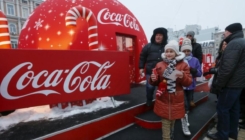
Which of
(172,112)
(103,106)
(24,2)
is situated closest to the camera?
(172,112)

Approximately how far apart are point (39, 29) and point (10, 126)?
3.40 metres

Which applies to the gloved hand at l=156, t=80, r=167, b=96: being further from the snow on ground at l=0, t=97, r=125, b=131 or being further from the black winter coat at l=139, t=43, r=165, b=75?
the snow on ground at l=0, t=97, r=125, b=131

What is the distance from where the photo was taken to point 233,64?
224cm

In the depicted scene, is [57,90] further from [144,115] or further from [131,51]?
[131,51]

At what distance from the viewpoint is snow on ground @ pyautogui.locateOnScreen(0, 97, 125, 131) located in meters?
2.68

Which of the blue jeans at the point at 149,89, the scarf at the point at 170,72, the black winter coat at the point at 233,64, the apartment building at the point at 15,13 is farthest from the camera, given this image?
the apartment building at the point at 15,13

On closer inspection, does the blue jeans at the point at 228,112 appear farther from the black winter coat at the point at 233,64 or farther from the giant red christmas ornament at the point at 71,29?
the giant red christmas ornament at the point at 71,29

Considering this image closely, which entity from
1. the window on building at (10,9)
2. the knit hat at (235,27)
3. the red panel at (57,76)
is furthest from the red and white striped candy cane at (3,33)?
the window on building at (10,9)

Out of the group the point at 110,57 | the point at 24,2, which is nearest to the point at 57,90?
the point at 110,57

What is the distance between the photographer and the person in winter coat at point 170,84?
2102 mm

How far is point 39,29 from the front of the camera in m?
4.89

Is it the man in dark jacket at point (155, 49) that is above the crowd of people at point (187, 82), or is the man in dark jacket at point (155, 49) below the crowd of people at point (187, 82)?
above

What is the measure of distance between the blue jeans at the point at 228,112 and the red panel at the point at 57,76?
186 cm

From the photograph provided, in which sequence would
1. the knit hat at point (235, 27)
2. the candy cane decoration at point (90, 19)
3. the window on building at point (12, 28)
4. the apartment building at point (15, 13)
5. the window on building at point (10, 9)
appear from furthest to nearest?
1. the window on building at point (10, 9)
2. the window on building at point (12, 28)
3. the apartment building at point (15, 13)
4. the candy cane decoration at point (90, 19)
5. the knit hat at point (235, 27)
